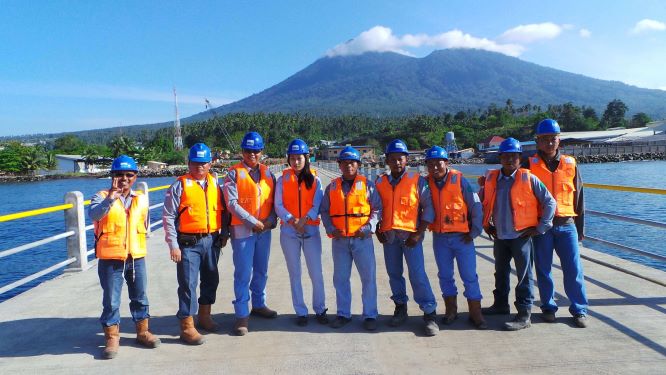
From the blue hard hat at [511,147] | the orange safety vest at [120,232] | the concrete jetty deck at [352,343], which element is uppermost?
the blue hard hat at [511,147]

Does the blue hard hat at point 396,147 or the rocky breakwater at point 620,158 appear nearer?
the blue hard hat at point 396,147

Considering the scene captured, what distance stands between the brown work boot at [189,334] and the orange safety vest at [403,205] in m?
1.73

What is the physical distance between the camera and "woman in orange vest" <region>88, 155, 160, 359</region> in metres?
3.29

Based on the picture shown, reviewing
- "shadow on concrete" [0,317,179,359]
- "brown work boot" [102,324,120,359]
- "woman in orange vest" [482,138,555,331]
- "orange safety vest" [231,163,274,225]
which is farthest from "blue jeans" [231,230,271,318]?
"woman in orange vest" [482,138,555,331]

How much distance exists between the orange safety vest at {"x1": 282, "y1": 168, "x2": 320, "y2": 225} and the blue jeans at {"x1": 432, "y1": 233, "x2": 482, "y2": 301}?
1.12m

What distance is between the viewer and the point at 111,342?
10.8 ft

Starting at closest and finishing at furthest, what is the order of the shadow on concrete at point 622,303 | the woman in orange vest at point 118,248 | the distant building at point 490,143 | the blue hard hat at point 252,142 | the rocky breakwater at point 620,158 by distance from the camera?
the shadow on concrete at point 622,303 < the woman in orange vest at point 118,248 < the blue hard hat at point 252,142 < the rocky breakwater at point 620,158 < the distant building at point 490,143

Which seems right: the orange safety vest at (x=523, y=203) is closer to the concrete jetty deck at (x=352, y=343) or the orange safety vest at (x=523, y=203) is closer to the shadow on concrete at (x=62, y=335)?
the concrete jetty deck at (x=352, y=343)

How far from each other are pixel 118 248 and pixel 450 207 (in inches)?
104

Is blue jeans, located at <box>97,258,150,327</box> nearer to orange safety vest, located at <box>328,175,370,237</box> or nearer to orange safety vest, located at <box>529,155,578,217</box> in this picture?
orange safety vest, located at <box>328,175,370,237</box>

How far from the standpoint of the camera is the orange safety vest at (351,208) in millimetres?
3701

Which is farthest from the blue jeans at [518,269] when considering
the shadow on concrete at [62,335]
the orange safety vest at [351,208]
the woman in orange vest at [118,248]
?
the woman in orange vest at [118,248]

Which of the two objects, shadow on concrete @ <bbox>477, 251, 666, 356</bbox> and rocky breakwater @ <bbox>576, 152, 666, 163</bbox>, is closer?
shadow on concrete @ <bbox>477, 251, 666, 356</bbox>

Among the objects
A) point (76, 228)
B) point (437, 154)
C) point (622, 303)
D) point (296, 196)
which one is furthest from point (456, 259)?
point (76, 228)
